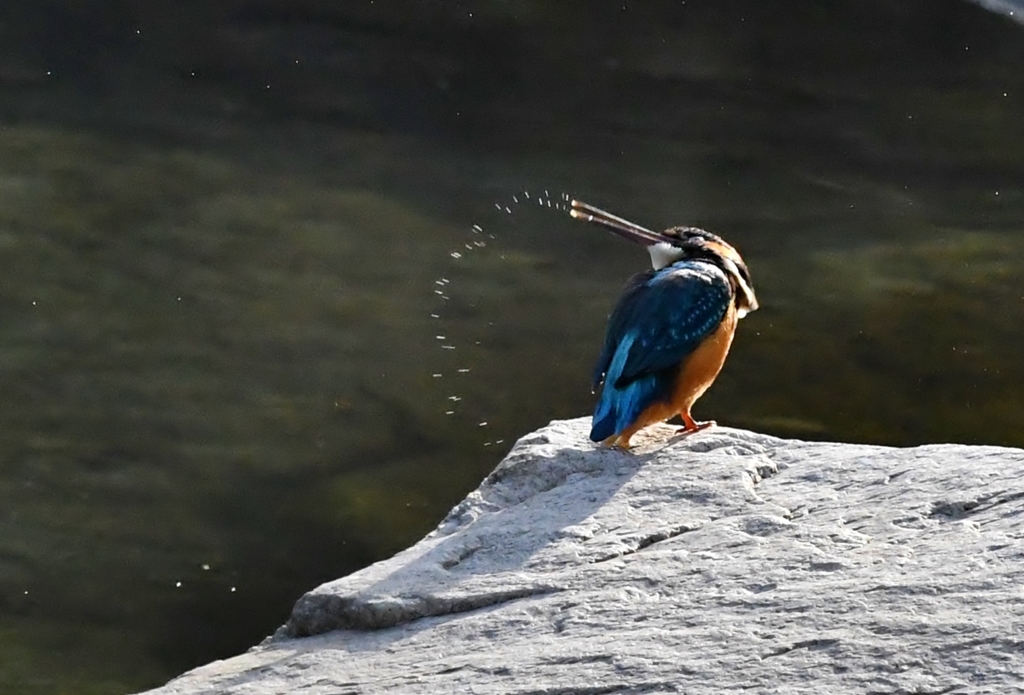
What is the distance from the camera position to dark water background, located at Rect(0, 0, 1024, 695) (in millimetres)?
5223

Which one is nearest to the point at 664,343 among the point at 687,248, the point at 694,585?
the point at 687,248

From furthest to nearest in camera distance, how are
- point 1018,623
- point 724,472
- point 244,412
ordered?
point 244,412 → point 724,472 → point 1018,623

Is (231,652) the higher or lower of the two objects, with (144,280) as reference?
lower

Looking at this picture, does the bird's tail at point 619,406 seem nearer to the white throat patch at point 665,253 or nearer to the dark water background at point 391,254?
the white throat patch at point 665,253

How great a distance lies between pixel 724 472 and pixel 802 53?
276 inches

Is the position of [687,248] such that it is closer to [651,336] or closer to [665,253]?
[665,253]

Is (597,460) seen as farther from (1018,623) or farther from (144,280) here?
(144,280)

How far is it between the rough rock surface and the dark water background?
1.57 m

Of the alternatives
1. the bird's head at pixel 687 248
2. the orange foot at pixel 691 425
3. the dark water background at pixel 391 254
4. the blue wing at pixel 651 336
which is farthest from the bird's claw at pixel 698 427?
the dark water background at pixel 391 254

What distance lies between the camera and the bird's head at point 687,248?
157 inches

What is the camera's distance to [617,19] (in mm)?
10008

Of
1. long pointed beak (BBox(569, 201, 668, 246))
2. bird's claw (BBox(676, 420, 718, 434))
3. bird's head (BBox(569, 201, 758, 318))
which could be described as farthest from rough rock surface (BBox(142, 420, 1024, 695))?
long pointed beak (BBox(569, 201, 668, 246))

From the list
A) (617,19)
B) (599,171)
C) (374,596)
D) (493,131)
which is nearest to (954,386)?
(599,171)

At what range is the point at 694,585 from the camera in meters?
2.95
